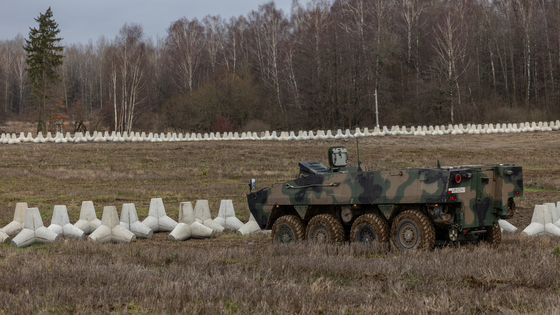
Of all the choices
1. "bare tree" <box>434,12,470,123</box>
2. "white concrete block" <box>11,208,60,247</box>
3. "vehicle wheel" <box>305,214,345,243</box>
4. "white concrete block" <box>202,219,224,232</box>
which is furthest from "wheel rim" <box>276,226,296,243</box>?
"bare tree" <box>434,12,470,123</box>

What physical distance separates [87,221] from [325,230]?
609 cm

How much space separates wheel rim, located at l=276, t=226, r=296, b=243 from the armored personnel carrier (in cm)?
2

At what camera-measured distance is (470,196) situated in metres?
10.3

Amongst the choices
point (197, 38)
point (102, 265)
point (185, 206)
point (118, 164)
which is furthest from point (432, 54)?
point (102, 265)

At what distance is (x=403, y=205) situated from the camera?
10820 mm

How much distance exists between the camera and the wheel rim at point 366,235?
11.2 metres

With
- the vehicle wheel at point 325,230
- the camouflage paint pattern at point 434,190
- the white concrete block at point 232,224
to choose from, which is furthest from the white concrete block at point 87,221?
the camouflage paint pattern at point 434,190

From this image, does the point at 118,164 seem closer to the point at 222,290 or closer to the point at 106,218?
the point at 106,218

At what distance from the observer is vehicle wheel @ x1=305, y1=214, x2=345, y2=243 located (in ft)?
38.5

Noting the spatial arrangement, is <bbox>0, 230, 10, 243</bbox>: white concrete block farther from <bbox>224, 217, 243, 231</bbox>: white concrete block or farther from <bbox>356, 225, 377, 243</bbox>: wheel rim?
<bbox>356, 225, 377, 243</bbox>: wheel rim

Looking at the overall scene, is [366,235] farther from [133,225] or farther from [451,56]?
[451,56]

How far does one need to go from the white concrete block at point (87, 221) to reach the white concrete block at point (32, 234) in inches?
49.7

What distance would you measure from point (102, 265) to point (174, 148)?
2698 centimetres

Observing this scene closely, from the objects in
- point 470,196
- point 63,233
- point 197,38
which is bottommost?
point 63,233
